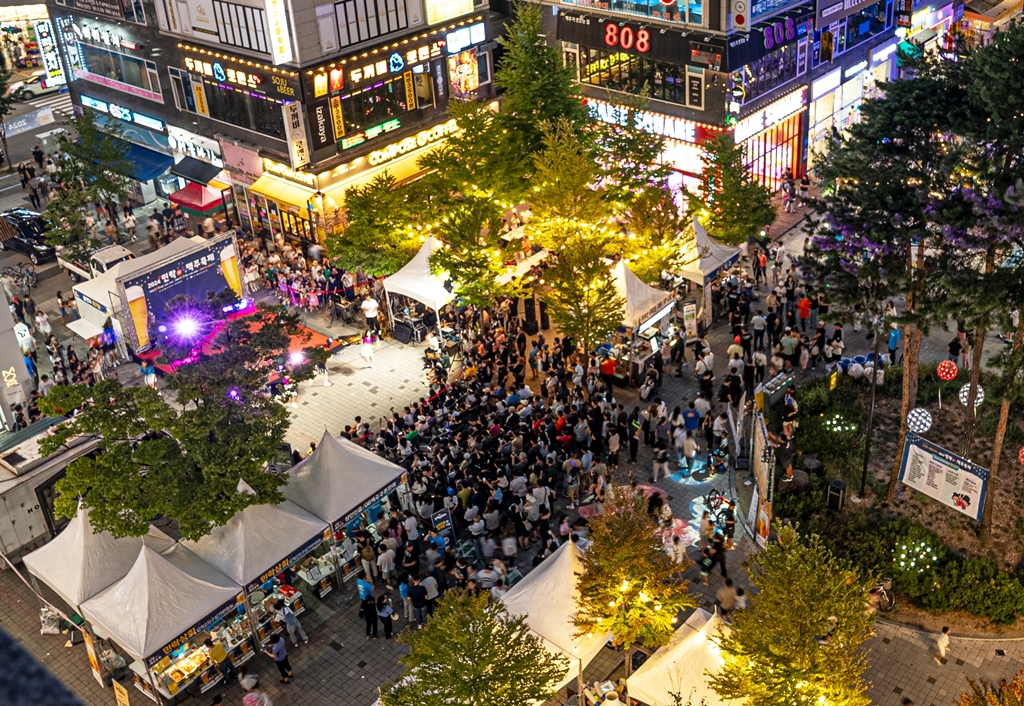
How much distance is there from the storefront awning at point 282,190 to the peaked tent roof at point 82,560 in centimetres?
2044

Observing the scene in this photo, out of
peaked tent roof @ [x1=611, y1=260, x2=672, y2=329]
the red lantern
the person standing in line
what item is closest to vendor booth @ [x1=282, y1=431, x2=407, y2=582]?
peaked tent roof @ [x1=611, y1=260, x2=672, y2=329]

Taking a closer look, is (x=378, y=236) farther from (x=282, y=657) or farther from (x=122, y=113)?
(x=122, y=113)

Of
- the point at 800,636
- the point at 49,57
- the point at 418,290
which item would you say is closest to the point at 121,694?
the point at 800,636

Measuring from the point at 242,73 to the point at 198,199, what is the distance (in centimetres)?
705

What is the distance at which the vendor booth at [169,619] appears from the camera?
821 inches

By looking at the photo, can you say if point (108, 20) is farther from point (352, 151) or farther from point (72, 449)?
point (72, 449)

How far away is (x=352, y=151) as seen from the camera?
1613 inches

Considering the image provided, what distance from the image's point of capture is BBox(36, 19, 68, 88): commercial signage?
61.0 m

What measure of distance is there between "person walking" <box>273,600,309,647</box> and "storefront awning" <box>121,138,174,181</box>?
29.0 metres

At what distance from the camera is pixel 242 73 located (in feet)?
132

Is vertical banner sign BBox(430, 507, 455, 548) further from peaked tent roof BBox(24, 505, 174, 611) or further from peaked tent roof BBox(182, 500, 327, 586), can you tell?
peaked tent roof BBox(24, 505, 174, 611)

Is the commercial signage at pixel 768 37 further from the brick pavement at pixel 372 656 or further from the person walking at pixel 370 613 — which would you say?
the person walking at pixel 370 613

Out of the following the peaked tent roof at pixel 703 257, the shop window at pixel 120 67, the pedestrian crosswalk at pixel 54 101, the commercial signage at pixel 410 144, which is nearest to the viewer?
the peaked tent roof at pixel 703 257

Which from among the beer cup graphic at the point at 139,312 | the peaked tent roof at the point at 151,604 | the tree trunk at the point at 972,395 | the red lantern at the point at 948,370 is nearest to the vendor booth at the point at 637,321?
the red lantern at the point at 948,370
